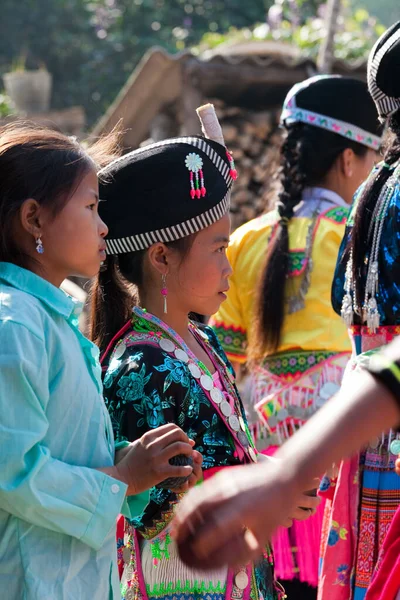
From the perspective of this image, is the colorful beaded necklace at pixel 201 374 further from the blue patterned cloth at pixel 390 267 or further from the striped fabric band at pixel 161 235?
the blue patterned cloth at pixel 390 267

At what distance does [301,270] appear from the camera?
3891 millimetres

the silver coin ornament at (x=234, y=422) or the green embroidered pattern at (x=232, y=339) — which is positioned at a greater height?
the silver coin ornament at (x=234, y=422)

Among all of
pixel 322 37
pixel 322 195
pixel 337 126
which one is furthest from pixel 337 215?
pixel 322 37

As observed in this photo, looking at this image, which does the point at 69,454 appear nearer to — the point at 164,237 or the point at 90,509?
the point at 90,509

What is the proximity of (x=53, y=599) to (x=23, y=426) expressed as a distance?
1.14ft

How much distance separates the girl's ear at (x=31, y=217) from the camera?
2.13 meters

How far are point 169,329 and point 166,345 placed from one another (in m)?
0.07

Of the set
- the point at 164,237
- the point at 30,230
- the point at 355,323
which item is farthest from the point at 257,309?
the point at 30,230

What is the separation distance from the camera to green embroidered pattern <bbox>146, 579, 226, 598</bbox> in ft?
7.88

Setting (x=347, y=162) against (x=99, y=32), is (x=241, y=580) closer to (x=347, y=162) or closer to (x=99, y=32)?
(x=347, y=162)

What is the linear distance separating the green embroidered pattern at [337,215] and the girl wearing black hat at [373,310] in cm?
104

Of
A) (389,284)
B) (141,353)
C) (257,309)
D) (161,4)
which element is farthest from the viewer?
(161,4)

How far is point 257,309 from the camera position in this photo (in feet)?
12.9

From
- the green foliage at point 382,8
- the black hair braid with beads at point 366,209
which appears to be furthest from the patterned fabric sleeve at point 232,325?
the green foliage at point 382,8
